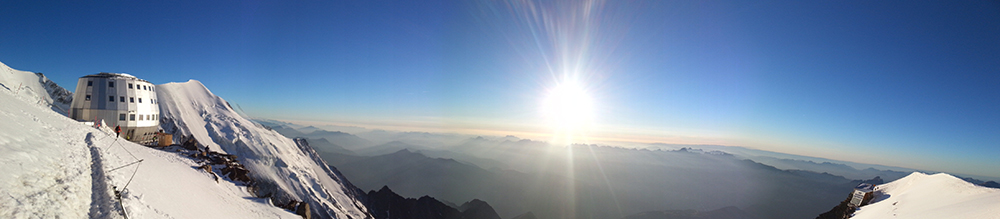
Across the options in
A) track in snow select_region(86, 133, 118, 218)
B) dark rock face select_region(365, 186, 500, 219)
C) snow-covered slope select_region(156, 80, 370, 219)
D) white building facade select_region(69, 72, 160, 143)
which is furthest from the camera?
dark rock face select_region(365, 186, 500, 219)

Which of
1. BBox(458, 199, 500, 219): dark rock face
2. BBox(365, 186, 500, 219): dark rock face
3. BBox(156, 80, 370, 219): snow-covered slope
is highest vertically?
BBox(156, 80, 370, 219): snow-covered slope

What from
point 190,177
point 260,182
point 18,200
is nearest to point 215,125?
point 260,182

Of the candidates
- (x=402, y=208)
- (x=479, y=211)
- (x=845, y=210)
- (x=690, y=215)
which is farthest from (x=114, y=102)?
(x=690, y=215)

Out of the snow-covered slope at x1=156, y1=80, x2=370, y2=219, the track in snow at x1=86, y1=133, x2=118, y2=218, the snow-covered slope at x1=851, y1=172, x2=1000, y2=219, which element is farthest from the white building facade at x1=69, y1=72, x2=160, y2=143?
the snow-covered slope at x1=851, y1=172, x2=1000, y2=219

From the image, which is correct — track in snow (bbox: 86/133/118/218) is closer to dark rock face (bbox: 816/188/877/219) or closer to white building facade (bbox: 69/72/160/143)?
white building facade (bbox: 69/72/160/143)

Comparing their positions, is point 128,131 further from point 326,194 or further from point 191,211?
point 326,194

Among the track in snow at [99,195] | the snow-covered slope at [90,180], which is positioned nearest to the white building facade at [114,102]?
the snow-covered slope at [90,180]

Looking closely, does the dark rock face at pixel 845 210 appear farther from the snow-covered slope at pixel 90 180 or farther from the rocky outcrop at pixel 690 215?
the rocky outcrop at pixel 690 215
